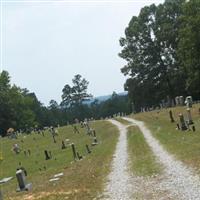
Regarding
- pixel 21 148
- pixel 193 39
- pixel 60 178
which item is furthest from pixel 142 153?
pixel 193 39

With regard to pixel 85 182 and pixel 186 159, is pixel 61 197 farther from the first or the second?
pixel 186 159

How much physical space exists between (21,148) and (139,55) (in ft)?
134

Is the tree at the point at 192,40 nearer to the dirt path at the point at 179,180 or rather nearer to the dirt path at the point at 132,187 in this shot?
the dirt path at the point at 179,180

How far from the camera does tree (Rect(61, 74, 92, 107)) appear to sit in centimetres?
16723

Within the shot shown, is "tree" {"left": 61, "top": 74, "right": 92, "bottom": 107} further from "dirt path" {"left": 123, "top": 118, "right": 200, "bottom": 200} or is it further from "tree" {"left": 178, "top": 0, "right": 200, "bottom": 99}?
"dirt path" {"left": 123, "top": 118, "right": 200, "bottom": 200}

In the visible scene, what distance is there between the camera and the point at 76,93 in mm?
169500

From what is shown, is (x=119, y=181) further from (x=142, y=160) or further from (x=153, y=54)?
(x=153, y=54)

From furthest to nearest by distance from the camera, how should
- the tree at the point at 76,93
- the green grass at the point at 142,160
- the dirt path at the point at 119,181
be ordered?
the tree at the point at 76,93
the green grass at the point at 142,160
the dirt path at the point at 119,181

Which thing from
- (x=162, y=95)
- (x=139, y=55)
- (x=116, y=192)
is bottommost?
(x=116, y=192)

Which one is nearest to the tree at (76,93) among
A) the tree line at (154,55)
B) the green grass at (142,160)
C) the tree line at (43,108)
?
the tree line at (43,108)

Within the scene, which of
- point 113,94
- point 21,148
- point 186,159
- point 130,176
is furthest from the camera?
point 113,94

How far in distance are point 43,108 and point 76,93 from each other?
1202cm

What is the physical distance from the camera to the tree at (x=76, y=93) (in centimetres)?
16723

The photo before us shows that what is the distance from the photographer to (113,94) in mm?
187375
